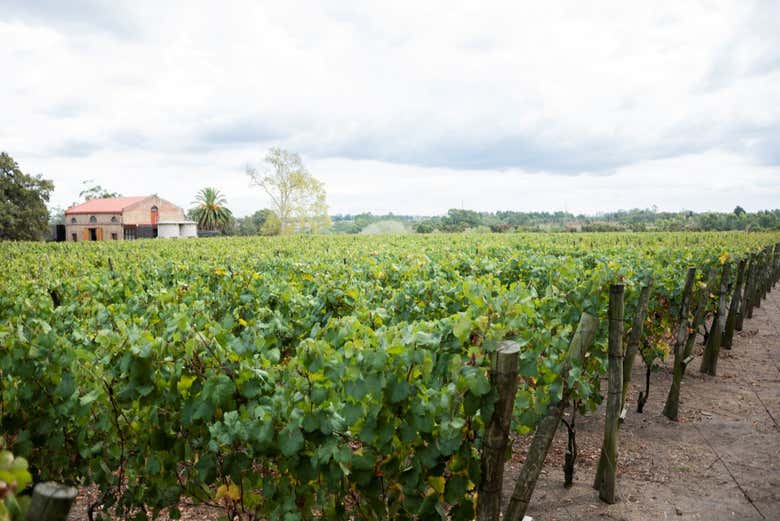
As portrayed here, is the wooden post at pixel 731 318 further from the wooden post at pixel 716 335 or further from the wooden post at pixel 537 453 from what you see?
the wooden post at pixel 537 453

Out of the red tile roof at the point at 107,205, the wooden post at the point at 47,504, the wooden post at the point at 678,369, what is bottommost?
the wooden post at the point at 678,369

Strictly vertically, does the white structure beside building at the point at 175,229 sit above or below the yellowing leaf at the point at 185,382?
above

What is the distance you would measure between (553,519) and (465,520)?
221cm

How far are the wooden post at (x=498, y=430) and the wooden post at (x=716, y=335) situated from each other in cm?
745

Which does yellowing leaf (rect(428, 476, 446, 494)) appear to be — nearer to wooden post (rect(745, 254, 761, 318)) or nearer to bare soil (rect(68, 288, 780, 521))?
bare soil (rect(68, 288, 780, 521))

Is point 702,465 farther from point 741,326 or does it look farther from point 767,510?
point 741,326

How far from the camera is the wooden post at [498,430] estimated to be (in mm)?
2227

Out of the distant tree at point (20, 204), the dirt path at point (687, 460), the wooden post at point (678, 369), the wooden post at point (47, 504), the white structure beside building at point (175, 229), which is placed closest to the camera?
the wooden post at point (47, 504)

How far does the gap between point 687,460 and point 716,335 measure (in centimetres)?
368

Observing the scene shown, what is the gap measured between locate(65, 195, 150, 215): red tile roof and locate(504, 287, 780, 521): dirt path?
238 ft

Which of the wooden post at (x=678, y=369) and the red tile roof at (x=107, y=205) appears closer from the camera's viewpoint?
the wooden post at (x=678, y=369)

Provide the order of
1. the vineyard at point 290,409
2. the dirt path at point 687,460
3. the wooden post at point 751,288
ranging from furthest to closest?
the wooden post at point 751,288, the dirt path at point 687,460, the vineyard at point 290,409

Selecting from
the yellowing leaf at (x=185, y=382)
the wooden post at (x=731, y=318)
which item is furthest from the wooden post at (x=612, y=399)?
the wooden post at (x=731, y=318)

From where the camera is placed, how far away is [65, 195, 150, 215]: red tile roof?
69688mm
